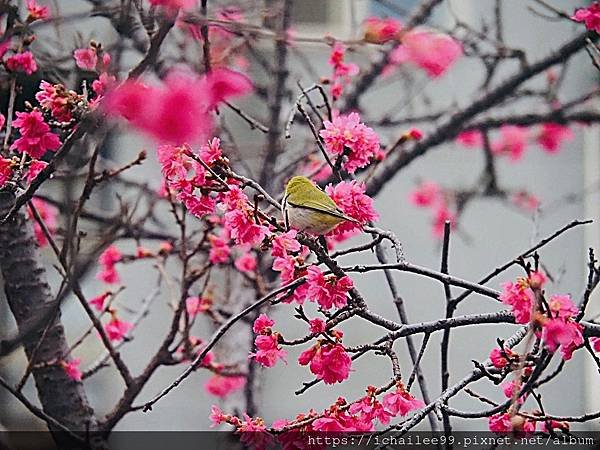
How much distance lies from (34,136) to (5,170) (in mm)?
57

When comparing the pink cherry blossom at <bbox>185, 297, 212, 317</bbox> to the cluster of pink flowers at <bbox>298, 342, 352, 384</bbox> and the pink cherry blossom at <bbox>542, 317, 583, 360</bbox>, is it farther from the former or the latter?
the pink cherry blossom at <bbox>542, 317, 583, 360</bbox>

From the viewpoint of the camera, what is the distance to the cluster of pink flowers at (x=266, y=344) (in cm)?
78

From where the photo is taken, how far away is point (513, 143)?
7.88 ft

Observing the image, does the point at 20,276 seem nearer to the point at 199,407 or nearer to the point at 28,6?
the point at 28,6

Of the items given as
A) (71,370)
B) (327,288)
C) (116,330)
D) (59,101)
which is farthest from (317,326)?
(116,330)

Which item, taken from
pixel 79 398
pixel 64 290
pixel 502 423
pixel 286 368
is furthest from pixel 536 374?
pixel 286 368

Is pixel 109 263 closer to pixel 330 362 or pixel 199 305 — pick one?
pixel 199 305

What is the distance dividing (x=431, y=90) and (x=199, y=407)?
118 centimetres

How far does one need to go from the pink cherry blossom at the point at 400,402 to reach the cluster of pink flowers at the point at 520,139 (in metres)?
1.47

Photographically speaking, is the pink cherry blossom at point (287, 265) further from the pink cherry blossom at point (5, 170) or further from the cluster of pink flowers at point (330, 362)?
the pink cherry blossom at point (5, 170)

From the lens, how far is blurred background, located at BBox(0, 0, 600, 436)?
7.17 ft

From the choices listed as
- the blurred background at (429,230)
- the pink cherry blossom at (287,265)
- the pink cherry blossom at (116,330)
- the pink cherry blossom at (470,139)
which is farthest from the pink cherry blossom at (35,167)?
the pink cherry blossom at (470,139)

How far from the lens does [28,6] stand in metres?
1.02

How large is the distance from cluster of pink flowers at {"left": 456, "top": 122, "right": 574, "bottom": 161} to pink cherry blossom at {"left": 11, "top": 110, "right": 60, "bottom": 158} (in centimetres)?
147
